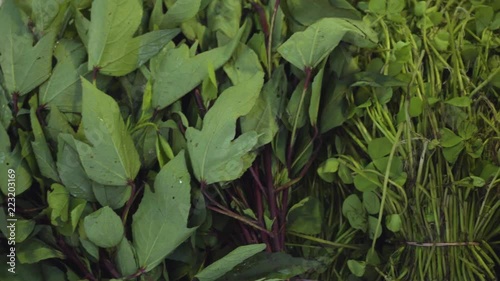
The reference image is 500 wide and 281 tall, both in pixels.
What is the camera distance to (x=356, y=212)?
20.4 inches

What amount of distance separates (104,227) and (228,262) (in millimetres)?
102

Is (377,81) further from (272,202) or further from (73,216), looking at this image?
(73,216)

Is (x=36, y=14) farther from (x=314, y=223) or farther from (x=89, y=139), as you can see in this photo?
(x=314, y=223)

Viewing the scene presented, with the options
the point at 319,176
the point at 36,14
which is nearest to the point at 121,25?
the point at 36,14

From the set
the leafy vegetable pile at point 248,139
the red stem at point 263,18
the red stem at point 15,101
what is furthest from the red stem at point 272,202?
the red stem at point 15,101

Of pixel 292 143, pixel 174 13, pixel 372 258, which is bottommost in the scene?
pixel 372 258

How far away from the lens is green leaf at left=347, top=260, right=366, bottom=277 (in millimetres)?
506

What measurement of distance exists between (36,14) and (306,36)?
0.75ft

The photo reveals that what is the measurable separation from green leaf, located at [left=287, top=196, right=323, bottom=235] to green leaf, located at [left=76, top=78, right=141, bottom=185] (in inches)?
5.8

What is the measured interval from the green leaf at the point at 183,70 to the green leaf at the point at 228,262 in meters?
0.14

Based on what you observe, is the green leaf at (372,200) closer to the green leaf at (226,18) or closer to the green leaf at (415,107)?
the green leaf at (415,107)

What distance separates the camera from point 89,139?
48 centimetres

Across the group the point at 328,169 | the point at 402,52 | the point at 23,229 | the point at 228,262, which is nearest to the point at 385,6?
the point at 402,52

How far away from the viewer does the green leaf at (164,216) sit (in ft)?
1.57
